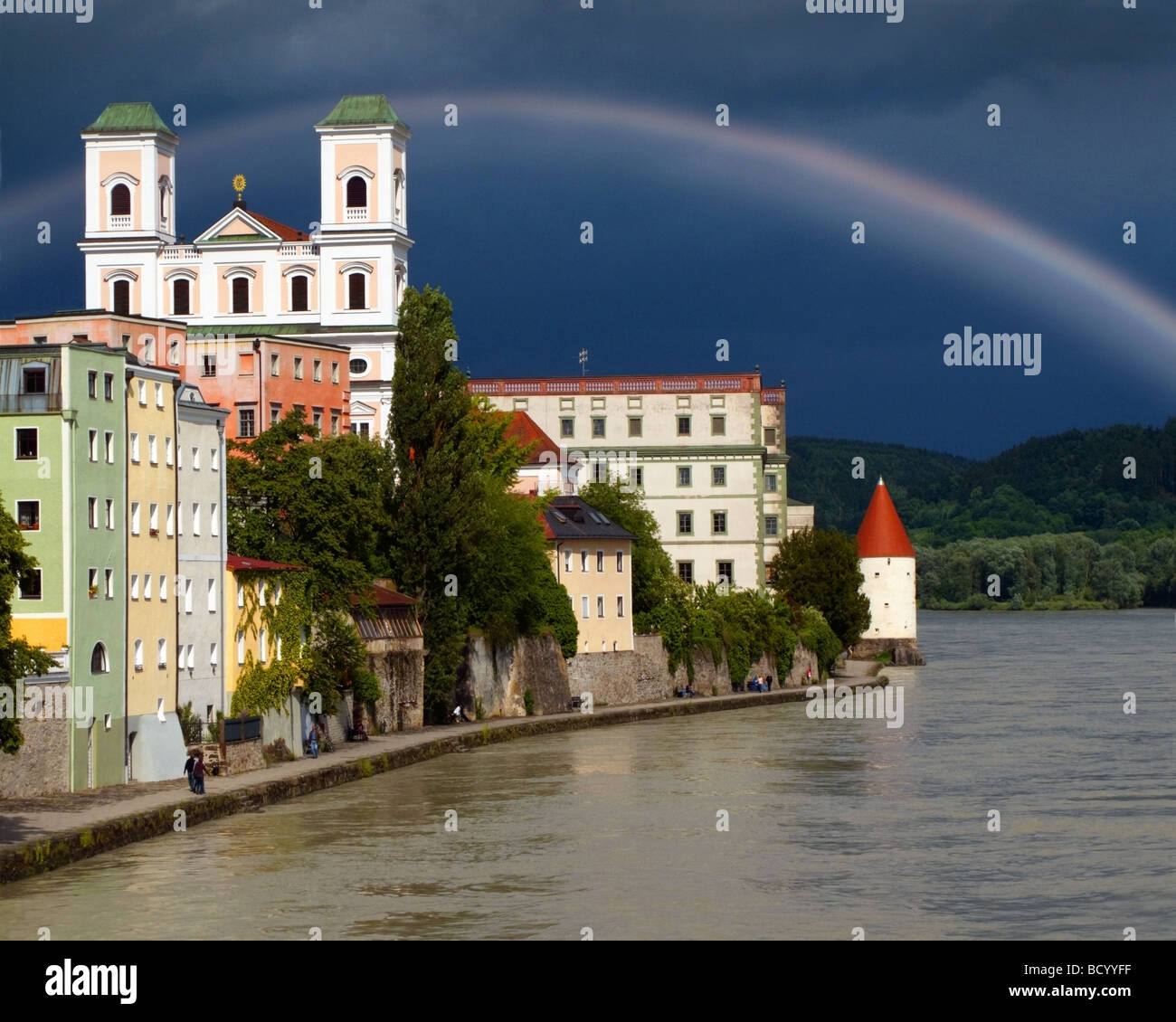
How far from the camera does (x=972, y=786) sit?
51.0 m

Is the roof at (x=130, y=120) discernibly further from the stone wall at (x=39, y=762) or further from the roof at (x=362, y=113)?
the stone wall at (x=39, y=762)

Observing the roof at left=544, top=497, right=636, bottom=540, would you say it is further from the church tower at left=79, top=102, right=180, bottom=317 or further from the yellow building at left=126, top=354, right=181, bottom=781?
the yellow building at left=126, top=354, right=181, bottom=781

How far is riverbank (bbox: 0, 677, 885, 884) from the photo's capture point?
3600 centimetres

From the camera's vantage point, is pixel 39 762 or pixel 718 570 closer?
pixel 39 762

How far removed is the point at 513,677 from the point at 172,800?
100ft

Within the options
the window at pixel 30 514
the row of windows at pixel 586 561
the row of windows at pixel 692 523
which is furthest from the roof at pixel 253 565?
the row of windows at pixel 692 523

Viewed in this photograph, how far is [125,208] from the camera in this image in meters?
87.6

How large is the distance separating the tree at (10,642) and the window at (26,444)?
9797mm

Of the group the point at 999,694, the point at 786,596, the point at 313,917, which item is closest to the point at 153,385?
the point at 313,917

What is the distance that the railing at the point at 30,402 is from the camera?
149ft

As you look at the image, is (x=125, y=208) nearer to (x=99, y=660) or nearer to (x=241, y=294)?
(x=241, y=294)

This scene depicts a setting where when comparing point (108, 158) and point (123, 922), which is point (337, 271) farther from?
point (123, 922)

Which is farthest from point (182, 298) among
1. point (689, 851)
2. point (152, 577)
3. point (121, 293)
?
point (689, 851)

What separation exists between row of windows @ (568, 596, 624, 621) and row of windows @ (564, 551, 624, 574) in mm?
1246
